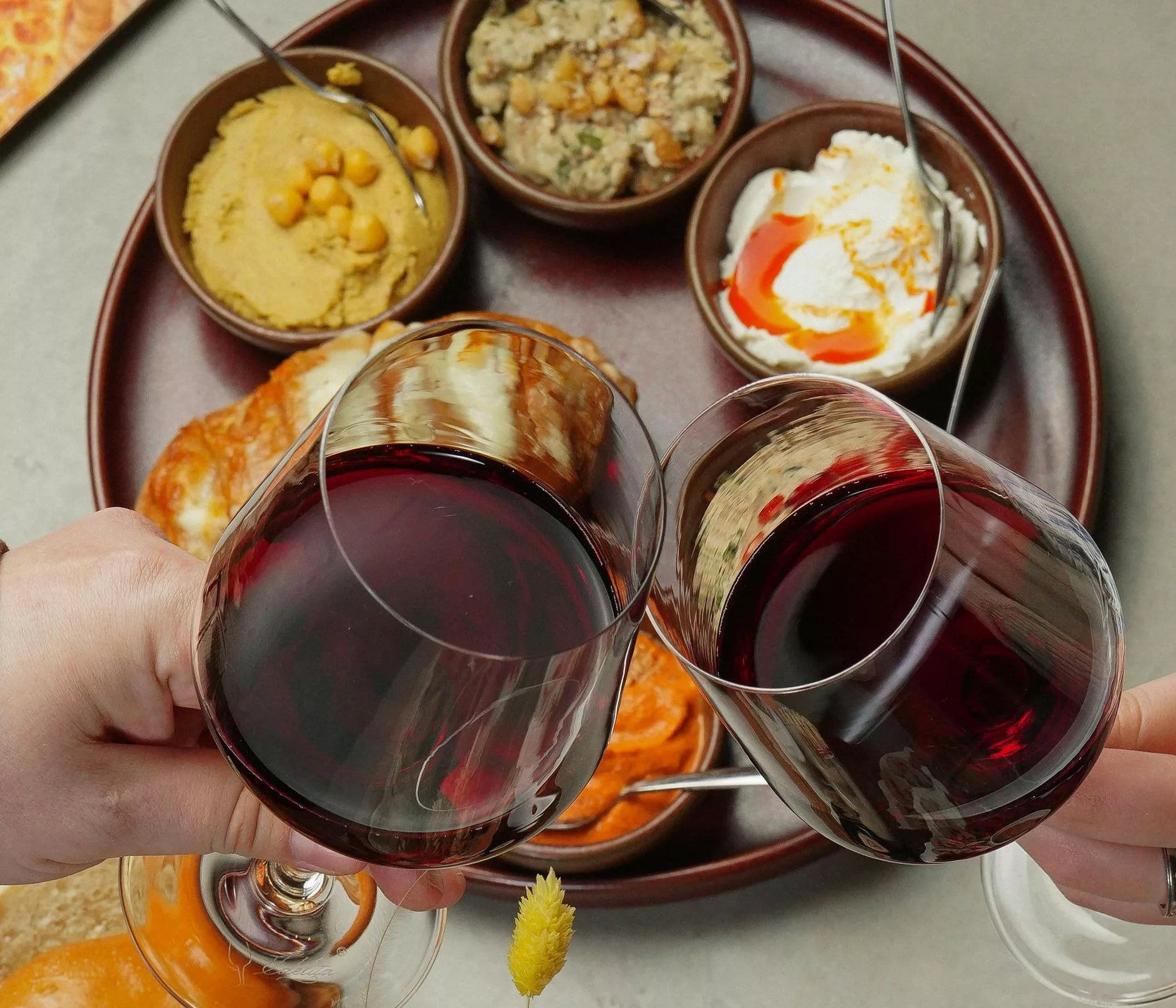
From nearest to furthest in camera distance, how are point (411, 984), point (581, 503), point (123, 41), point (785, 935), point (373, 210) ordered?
point (581, 503) < point (411, 984) < point (785, 935) < point (373, 210) < point (123, 41)

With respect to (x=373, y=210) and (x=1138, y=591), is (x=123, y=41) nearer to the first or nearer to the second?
(x=373, y=210)

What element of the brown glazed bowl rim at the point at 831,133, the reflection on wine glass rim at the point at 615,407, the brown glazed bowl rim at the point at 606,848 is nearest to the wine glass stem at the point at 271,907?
the brown glazed bowl rim at the point at 606,848

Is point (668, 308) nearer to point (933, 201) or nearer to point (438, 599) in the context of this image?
point (933, 201)

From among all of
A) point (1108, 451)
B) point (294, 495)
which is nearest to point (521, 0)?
point (1108, 451)

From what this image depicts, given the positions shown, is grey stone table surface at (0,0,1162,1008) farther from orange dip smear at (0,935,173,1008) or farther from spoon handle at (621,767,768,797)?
orange dip smear at (0,935,173,1008)

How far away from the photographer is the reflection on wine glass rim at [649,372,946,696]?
2.41ft

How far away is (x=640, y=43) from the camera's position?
1657mm

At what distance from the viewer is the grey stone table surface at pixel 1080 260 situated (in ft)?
4.95

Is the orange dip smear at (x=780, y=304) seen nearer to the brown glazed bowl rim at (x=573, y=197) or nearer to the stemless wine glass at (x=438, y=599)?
the brown glazed bowl rim at (x=573, y=197)

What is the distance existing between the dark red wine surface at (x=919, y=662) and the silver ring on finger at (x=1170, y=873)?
0.34m

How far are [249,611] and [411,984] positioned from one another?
748 mm

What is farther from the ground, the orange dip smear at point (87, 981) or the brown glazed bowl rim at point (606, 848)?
the brown glazed bowl rim at point (606, 848)

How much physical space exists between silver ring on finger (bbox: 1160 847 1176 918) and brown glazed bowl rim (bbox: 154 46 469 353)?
1055 millimetres

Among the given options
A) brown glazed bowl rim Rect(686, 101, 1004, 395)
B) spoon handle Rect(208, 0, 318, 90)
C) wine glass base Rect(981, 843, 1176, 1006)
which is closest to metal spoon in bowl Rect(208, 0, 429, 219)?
spoon handle Rect(208, 0, 318, 90)
